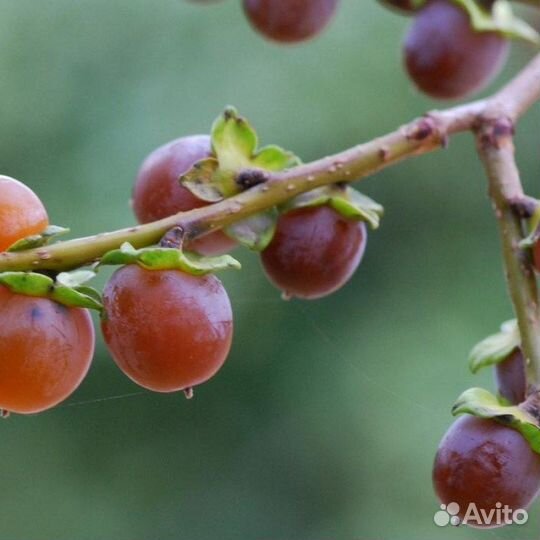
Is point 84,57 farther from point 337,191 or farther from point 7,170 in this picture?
point 337,191

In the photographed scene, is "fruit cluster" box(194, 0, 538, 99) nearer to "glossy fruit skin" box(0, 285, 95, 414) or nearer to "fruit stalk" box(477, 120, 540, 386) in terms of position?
"fruit stalk" box(477, 120, 540, 386)

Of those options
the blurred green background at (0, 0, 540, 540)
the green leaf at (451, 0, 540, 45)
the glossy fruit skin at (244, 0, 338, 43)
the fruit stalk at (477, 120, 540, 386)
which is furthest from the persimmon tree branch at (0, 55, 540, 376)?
the blurred green background at (0, 0, 540, 540)

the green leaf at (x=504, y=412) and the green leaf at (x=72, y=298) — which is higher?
the green leaf at (x=72, y=298)

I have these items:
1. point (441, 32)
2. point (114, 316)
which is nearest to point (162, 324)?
point (114, 316)

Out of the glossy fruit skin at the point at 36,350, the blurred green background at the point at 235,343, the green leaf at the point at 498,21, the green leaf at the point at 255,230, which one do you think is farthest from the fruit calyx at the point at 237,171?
the blurred green background at the point at 235,343

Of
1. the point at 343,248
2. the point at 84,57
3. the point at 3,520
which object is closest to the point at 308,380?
the point at 3,520

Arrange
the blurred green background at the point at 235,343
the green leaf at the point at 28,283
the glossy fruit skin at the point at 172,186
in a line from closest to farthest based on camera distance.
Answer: the green leaf at the point at 28,283 → the glossy fruit skin at the point at 172,186 → the blurred green background at the point at 235,343

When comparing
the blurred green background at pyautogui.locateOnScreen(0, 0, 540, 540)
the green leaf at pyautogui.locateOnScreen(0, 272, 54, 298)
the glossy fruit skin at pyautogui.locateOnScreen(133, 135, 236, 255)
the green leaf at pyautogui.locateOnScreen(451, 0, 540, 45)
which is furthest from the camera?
the blurred green background at pyautogui.locateOnScreen(0, 0, 540, 540)

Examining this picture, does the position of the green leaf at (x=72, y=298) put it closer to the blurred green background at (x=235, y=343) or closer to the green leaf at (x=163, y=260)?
the green leaf at (x=163, y=260)
